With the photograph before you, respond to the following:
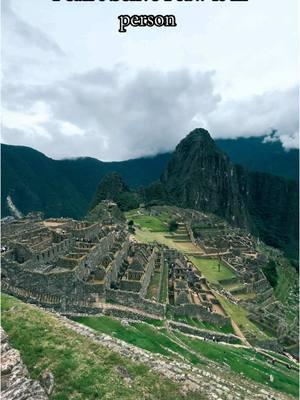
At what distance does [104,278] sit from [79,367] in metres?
17.6

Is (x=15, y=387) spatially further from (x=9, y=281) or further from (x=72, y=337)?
(x=9, y=281)

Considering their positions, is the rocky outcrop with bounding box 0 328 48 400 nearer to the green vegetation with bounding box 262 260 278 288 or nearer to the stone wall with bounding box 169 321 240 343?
the stone wall with bounding box 169 321 240 343

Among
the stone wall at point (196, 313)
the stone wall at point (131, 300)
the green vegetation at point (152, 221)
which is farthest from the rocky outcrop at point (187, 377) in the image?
the green vegetation at point (152, 221)

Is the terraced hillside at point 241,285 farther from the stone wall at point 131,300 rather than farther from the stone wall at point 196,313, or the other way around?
the stone wall at point 131,300

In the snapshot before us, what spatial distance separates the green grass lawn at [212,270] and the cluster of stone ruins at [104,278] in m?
2.67

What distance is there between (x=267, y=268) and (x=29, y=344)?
66147 mm

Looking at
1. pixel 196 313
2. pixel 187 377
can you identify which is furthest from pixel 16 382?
pixel 196 313

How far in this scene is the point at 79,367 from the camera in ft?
57.8

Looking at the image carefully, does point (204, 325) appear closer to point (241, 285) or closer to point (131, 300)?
point (131, 300)

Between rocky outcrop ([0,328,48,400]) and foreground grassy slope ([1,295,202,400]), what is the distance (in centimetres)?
71

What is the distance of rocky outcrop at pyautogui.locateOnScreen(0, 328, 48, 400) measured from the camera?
14500mm

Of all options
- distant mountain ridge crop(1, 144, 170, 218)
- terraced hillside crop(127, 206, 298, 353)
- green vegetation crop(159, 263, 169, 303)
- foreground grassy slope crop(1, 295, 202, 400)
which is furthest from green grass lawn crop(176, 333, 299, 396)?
distant mountain ridge crop(1, 144, 170, 218)

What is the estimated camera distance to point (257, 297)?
57.4 meters

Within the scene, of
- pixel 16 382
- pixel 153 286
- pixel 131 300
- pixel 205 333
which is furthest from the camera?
pixel 153 286
